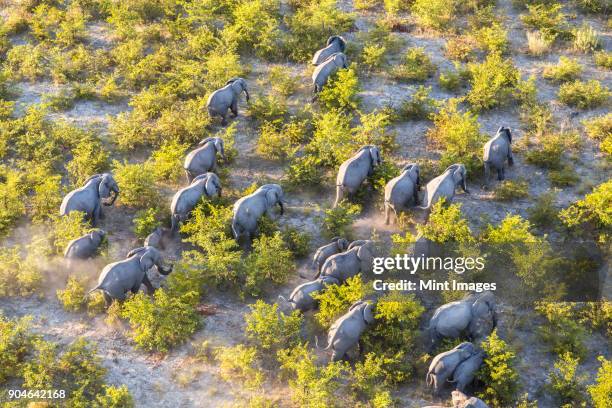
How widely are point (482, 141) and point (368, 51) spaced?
509cm

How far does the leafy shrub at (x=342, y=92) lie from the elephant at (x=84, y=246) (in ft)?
23.7

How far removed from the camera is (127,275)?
12484 millimetres

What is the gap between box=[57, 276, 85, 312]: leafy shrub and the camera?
1266 cm

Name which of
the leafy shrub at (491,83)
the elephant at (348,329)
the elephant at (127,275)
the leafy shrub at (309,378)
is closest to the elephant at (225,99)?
the elephant at (127,275)

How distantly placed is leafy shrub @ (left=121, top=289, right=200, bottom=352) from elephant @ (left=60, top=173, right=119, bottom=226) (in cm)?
292

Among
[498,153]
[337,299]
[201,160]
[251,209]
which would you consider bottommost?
[337,299]

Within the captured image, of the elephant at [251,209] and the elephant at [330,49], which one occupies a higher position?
the elephant at [330,49]

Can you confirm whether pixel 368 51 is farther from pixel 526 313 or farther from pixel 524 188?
pixel 526 313

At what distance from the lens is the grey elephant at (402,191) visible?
46.4 ft

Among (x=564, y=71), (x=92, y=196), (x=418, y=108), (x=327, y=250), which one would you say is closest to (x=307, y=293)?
(x=327, y=250)

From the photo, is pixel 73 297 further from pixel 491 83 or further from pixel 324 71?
pixel 491 83

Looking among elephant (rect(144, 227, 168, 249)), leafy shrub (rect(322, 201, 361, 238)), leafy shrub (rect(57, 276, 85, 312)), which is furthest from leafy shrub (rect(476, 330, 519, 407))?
leafy shrub (rect(57, 276, 85, 312))

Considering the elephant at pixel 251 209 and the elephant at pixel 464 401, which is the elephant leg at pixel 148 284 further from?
the elephant at pixel 464 401

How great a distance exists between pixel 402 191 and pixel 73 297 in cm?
707
